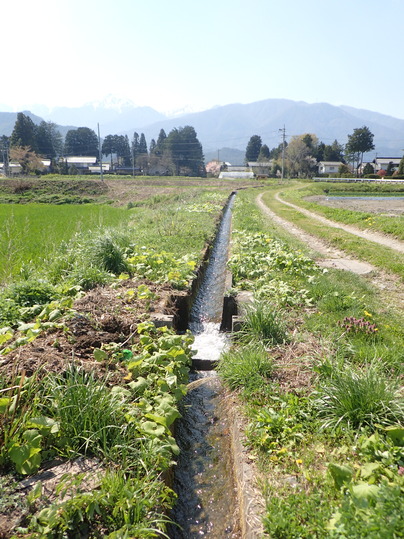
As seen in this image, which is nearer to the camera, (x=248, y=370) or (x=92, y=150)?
(x=248, y=370)

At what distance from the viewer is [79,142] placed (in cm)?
10481

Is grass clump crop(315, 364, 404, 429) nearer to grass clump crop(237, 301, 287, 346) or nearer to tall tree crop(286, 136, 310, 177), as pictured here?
grass clump crop(237, 301, 287, 346)

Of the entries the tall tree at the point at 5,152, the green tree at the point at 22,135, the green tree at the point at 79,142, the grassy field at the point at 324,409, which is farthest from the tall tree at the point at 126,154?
the grassy field at the point at 324,409

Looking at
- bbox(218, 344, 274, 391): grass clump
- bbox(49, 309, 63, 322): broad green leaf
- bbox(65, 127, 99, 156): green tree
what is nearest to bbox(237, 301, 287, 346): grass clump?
bbox(218, 344, 274, 391): grass clump

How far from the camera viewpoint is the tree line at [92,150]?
79375 millimetres

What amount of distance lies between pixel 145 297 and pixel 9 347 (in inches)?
102

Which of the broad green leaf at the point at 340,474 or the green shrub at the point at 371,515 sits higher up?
the green shrub at the point at 371,515

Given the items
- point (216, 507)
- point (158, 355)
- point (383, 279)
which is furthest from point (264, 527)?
point (383, 279)

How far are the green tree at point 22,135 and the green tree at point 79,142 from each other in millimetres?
21163

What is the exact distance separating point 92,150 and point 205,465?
115020 mm

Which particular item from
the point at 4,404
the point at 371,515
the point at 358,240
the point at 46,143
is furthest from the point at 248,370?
the point at 46,143

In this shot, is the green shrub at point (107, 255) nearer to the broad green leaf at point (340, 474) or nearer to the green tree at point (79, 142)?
the broad green leaf at point (340, 474)

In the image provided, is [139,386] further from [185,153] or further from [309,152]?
[185,153]

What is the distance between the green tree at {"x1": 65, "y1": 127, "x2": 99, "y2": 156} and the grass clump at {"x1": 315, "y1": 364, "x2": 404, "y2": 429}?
11132 cm
